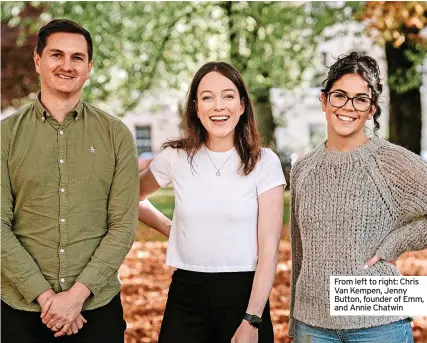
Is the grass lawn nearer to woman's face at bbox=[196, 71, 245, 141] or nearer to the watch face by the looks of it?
woman's face at bbox=[196, 71, 245, 141]

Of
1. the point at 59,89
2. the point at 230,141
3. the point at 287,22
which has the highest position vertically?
the point at 287,22

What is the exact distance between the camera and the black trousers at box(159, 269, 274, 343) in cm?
308

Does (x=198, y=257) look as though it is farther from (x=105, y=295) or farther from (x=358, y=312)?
(x=358, y=312)

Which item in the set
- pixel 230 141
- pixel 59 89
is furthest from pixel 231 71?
pixel 59 89

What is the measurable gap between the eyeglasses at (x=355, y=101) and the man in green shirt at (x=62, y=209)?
930 mm

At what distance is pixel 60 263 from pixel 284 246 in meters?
7.59

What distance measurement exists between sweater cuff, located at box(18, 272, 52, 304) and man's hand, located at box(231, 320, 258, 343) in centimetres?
84

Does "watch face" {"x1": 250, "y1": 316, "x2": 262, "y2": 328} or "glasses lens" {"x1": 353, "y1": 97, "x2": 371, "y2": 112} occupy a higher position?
"glasses lens" {"x1": 353, "y1": 97, "x2": 371, "y2": 112}

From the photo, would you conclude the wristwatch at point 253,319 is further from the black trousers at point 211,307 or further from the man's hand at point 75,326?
the man's hand at point 75,326

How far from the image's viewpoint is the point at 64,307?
3.04 m

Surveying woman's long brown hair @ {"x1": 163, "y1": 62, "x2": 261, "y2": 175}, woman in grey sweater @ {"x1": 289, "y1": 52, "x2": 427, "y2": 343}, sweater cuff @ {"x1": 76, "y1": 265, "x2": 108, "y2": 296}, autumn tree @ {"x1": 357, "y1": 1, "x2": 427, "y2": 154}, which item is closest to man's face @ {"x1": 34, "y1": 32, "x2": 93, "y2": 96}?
woman's long brown hair @ {"x1": 163, "y1": 62, "x2": 261, "y2": 175}

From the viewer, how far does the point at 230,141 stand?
128 inches

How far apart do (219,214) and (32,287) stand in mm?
843

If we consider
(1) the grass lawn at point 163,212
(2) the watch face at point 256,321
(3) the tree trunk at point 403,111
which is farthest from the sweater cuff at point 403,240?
(3) the tree trunk at point 403,111
